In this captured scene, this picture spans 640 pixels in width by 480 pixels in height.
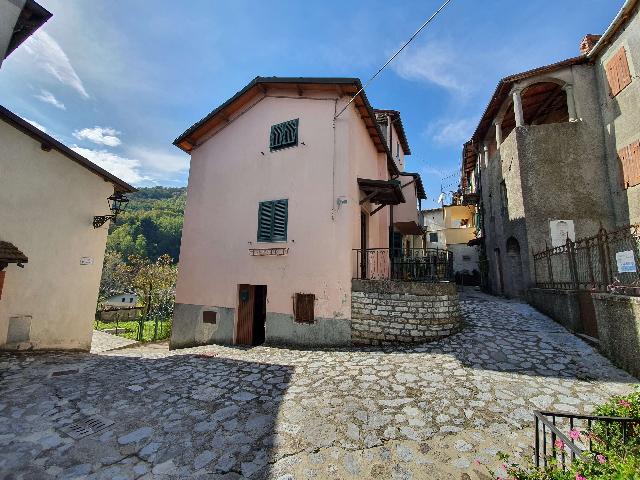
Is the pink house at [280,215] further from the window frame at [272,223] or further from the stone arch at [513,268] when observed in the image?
the stone arch at [513,268]

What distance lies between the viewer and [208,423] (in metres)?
4.55

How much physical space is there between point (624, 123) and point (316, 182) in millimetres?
12290

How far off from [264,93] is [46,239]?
8.47 m

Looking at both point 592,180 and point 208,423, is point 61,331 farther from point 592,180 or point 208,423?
point 592,180

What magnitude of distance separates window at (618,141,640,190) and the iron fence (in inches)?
128

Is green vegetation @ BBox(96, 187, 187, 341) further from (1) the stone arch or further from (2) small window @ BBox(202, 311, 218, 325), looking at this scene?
(1) the stone arch

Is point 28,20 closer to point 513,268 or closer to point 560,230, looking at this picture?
point 560,230

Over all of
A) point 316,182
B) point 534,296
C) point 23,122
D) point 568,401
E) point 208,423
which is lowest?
point 208,423

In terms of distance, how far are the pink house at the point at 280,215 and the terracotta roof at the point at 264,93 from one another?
0.14 ft

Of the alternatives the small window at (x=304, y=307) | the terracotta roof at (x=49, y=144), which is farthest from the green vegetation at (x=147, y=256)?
the small window at (x=304, y=307)

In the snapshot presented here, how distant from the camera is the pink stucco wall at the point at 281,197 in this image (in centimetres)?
897

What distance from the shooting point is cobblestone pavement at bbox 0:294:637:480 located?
11.9ft

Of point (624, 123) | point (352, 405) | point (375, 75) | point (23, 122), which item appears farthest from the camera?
point (624, 123)

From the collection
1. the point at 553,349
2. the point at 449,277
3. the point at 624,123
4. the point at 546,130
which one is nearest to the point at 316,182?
the point at 449,277
